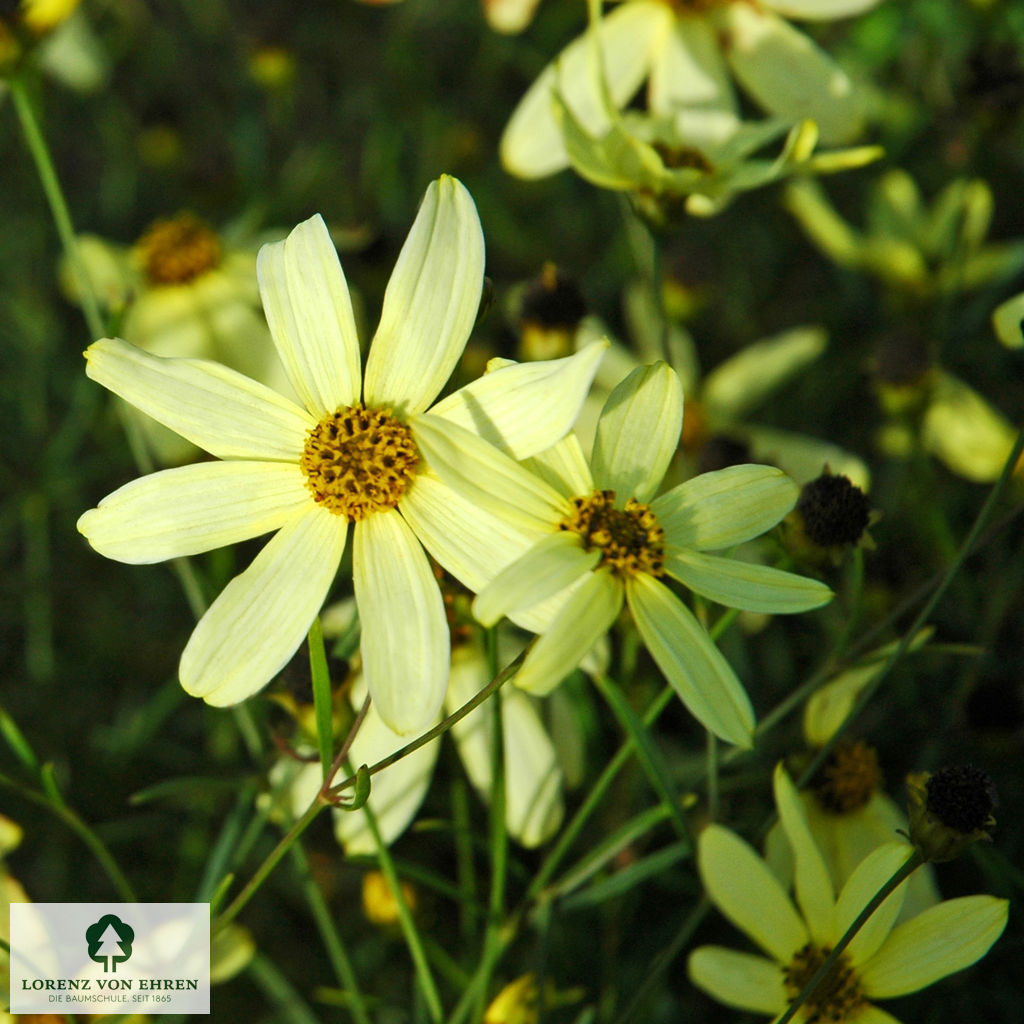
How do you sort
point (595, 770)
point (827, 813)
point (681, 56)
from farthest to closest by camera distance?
point (681, 56)
point (595, 770)
point (827, 813)

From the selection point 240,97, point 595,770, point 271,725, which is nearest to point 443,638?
point 271,725

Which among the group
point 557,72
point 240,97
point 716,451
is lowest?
point 716,451

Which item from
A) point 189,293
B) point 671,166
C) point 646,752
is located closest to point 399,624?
point 646,752

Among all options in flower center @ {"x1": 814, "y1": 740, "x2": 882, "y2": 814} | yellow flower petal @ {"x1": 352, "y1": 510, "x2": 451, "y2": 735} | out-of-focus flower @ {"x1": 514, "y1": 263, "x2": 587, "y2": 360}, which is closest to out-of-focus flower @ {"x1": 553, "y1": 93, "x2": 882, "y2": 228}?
out-of-focus flower @ {"x1": 514, "y1": 263, "x2": 587, "y2": 360}

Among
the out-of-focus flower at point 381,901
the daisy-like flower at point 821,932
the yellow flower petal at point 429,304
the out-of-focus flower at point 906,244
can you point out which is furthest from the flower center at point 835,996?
the out-of-focus flower at point 906,244

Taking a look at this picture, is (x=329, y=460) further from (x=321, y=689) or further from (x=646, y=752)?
(x=646, y=752)

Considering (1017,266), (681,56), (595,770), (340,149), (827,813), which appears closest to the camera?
(827,813)

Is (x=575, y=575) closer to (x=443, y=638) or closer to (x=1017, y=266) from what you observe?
(x=443, y=638)
